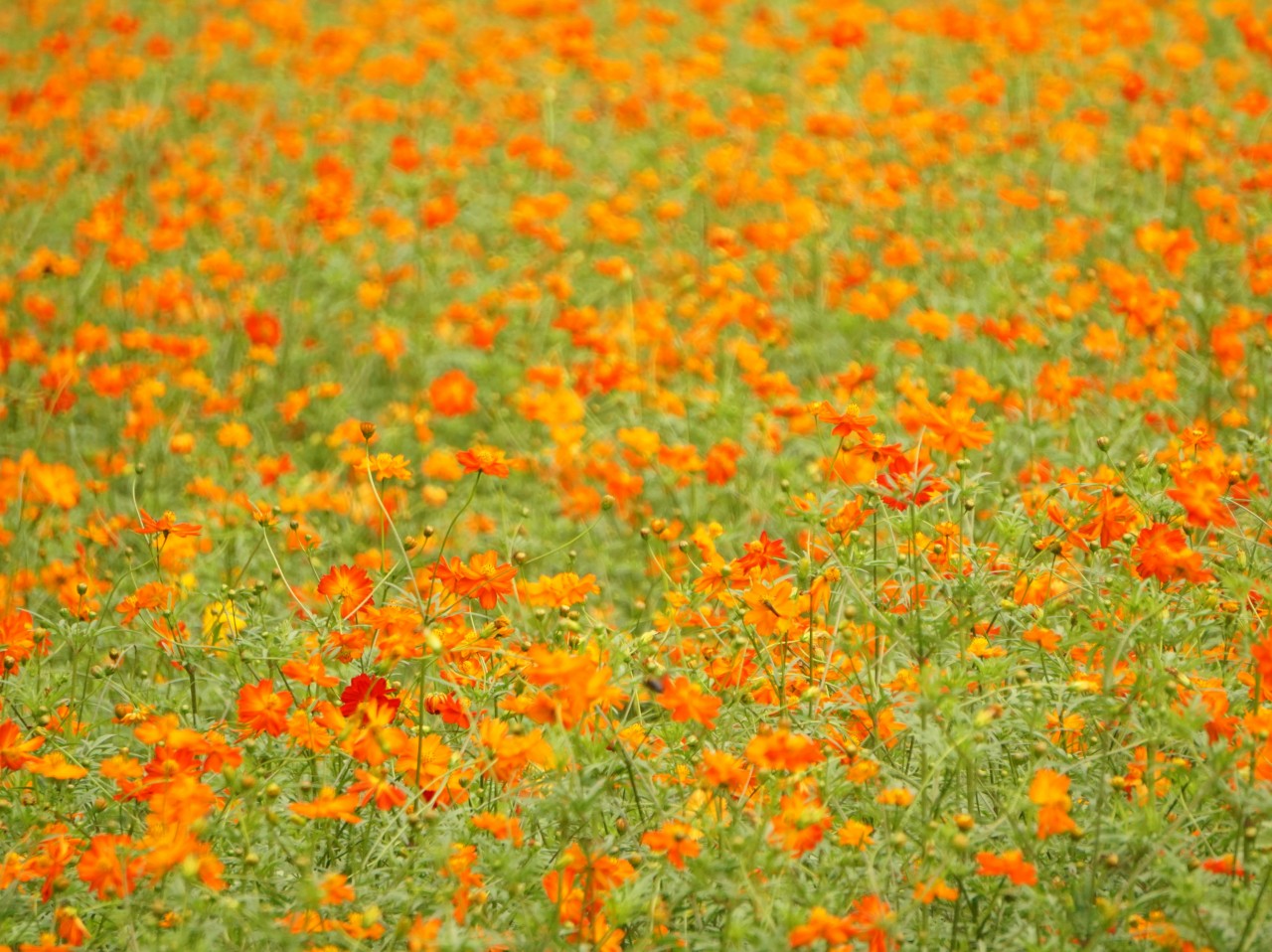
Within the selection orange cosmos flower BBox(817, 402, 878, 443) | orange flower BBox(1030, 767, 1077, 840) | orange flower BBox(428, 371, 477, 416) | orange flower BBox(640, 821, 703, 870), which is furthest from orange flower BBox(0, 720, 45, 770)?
orange flower BBox(428, 371, 477, 416)

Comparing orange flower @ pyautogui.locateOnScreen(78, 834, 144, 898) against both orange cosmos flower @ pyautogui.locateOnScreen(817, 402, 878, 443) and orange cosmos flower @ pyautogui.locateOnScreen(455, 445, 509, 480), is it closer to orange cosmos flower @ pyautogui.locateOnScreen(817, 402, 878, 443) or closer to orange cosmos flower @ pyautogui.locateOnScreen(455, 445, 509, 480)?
orange cosmos flower @ pyautogui.locateOnScreen(455, 445, 509, 480)

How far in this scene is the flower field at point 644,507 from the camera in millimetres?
1840

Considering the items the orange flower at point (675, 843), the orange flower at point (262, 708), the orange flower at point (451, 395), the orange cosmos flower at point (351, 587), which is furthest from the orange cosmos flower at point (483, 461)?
the orange flower at point (451, 395)

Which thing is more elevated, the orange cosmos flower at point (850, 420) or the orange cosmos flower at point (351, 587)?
the orange cosmos flower at point (850, 420)

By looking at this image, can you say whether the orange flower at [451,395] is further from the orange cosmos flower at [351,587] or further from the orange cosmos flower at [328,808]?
the orange cosmos flower at [328,808]

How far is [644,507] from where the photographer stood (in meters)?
3.60

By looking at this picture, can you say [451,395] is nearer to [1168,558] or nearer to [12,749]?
[12,749]

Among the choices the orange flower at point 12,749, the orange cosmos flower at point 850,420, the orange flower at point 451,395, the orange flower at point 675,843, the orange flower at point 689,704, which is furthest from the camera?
the orange flower at point 451,395

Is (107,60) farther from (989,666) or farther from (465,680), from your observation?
(989,666)

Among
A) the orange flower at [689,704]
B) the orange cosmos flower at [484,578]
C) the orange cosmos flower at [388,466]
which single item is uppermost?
the orange cosmos flower at [388,466]

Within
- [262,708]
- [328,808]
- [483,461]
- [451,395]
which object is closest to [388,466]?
[483,461]

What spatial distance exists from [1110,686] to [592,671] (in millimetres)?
691

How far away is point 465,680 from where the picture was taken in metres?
2.17

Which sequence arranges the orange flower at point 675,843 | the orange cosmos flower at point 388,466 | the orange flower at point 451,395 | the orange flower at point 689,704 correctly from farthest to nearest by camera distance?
the orange flower at point 451,395, the orange cosmos flower at point 388,466, the orange flower at point 689,704, the orange flower at point 675,843
